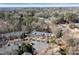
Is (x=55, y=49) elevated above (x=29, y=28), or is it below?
below

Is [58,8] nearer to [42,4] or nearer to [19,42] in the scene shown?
[42,4]

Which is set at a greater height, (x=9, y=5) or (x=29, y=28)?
(x=9, y=5)
